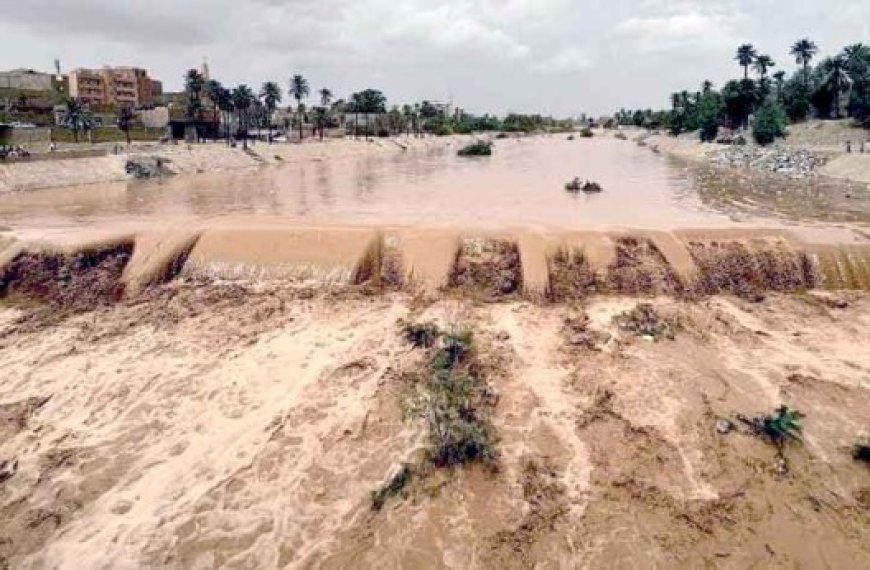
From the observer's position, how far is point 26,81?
76.4m

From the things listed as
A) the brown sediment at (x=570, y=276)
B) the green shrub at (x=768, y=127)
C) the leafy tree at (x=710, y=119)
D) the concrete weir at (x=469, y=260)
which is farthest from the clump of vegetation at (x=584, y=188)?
the leafy tree at (x=710, y=119)

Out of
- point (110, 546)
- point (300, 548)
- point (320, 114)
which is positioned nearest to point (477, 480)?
point (300, 548)

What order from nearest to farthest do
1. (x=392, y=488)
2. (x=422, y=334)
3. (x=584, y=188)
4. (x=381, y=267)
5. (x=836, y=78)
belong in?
(x=392, y=488) → (x=422, y=334) → (x=381, y=267) → (x=584, y=188) → (x=836, y=78)

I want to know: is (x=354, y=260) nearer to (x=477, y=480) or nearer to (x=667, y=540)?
(x=477, y=480)

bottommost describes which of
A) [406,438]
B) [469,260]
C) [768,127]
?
[406,438]

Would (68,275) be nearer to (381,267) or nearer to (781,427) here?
(381,267)

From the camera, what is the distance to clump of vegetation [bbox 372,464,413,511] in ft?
31.0

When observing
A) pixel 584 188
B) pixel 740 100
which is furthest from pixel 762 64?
pixel 584 188

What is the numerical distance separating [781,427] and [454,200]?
24322 mm

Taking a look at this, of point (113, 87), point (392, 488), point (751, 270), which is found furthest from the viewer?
point (113, 87)

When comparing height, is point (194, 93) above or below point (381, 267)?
above

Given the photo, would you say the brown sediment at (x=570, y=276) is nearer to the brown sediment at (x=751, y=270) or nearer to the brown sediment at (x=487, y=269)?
the brown sediment at (x=487, y=269)

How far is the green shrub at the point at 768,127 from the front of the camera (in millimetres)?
58812

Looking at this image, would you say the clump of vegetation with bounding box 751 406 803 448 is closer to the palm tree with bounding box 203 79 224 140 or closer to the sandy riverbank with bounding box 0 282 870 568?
the sandy riverbank with bounding box 0 282 870 568
